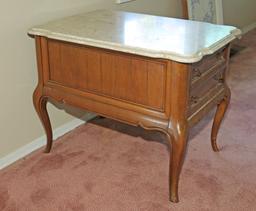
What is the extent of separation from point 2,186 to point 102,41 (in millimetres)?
861

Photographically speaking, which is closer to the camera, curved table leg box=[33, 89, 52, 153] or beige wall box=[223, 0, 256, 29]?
curved table leg box=[33, 89, 52, 153]

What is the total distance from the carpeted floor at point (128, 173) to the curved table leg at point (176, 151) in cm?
10

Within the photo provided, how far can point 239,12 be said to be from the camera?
4340mm

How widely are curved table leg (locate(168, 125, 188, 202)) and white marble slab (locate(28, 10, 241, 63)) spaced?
0.32 m

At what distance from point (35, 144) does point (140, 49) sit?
965 mm

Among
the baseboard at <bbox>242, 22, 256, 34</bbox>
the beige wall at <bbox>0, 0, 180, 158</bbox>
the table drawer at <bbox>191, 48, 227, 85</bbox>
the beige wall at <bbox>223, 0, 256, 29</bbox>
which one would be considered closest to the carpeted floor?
the beige wall at <bbox>0, 0, 180, 158</bbox>

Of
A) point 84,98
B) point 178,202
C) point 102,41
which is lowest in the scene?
point 178,202

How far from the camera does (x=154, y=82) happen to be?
1.65 meters

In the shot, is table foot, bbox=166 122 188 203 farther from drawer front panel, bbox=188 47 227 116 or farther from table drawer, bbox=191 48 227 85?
table drawer, bbox=191 48 227 85

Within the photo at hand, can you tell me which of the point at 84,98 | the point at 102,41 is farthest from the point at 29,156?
the point at 102,41

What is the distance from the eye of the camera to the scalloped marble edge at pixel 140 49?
152cm

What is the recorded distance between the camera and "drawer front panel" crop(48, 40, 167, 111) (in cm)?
165

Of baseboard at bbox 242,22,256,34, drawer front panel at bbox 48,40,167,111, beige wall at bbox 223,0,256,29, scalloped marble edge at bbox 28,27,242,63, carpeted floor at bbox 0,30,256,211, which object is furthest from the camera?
baseboard at bbox 242,22,256,34

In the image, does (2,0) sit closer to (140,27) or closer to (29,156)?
(140,27)
